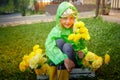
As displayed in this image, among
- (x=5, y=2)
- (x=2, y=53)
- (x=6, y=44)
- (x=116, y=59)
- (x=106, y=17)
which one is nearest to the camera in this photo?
(x=116, y=59)

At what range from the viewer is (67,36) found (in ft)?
15.7

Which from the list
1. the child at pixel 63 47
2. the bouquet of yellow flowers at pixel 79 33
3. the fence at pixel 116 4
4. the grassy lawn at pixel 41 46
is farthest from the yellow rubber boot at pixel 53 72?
the fence at pixel 116 4

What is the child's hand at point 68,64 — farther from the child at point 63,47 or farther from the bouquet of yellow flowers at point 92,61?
the bouquet of yellow flowers at point 92,61

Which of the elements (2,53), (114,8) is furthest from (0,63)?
(114,8)

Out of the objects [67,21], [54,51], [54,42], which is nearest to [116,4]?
[67,21]

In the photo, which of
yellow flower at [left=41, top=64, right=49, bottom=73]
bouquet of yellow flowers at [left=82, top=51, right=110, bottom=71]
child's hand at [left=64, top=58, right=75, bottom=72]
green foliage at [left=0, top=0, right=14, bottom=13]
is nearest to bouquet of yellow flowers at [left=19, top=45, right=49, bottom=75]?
yellow flower at [left=41, top=64, right=49, bottom=73]

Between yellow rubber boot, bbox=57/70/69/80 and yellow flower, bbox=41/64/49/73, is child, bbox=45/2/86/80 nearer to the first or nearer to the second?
yellow rubber boot, bbox=57/70/69/80

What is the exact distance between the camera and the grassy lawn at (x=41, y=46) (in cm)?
594

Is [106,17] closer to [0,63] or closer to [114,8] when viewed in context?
[114,8]

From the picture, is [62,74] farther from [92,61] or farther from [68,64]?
[92,61]

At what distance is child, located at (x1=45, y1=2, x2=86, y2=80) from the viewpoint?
4460 mm

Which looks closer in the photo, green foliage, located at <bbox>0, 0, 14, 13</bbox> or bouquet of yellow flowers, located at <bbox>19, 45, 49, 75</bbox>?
bouquet of yellow flowers, located at <bbox>19, 45, 49, 75</bbox>

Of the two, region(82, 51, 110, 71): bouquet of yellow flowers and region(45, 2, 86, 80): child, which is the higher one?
region(45, 2, 86, 80): child

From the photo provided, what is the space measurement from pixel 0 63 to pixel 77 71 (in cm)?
241
